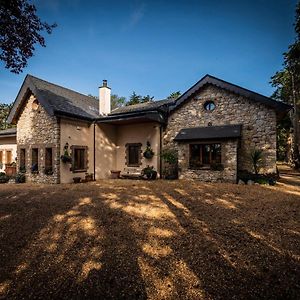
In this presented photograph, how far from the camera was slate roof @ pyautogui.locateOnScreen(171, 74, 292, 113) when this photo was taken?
1097cm

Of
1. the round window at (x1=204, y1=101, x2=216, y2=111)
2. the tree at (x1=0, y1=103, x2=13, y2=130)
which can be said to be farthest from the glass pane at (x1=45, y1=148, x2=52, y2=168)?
the tree at (x1=0, y1=103, x2=13, y2=130)

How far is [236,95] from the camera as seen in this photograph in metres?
12.3

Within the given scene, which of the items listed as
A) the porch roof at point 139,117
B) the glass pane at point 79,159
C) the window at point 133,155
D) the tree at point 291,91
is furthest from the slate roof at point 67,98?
the tree at point 291,91

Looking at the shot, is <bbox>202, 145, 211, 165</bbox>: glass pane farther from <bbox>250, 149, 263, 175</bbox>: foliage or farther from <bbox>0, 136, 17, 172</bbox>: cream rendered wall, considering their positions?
<bbox>0, 136, 17, 172</bbox>: cream rendered wall

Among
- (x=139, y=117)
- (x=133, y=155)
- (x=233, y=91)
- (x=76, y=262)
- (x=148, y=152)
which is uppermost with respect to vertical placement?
(x=233, y=91)

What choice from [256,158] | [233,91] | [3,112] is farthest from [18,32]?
[3,112]

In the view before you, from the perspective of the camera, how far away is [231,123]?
12406mm

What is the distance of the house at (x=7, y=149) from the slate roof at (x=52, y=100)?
12.2 ft

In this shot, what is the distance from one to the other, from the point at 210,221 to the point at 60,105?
11703 millimetres

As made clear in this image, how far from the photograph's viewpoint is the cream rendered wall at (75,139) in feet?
39.8

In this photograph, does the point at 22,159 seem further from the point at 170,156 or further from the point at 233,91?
the point at 233,91

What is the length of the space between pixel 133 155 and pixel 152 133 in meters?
2.34

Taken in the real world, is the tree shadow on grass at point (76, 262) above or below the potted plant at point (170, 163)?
below

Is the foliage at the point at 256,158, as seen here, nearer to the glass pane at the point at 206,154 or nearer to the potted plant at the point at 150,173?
the glass pane at the point at 206,154
